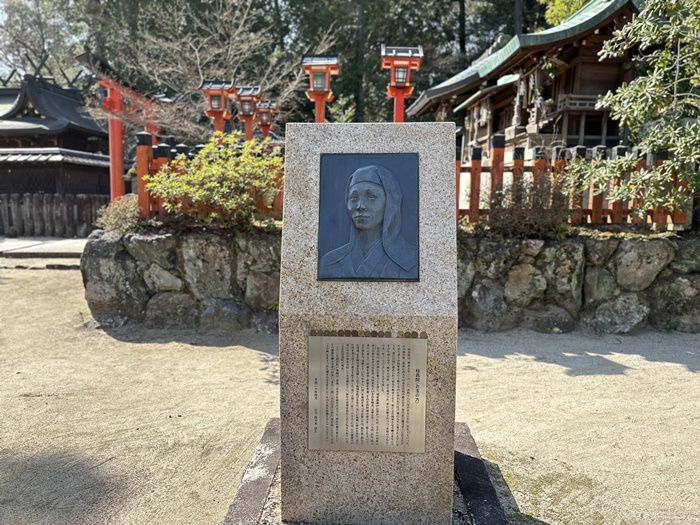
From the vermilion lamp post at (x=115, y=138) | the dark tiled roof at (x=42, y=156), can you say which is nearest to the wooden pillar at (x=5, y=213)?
the dark tiled roof at (x=42, y=156)

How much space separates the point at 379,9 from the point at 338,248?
20265 mm

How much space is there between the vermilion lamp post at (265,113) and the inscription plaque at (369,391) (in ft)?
32.3

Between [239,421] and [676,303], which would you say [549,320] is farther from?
[239,421]

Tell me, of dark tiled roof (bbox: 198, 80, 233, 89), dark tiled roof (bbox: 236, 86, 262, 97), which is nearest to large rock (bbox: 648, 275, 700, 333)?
dark tiled roof (bbox: 198, 80, 233, 89)

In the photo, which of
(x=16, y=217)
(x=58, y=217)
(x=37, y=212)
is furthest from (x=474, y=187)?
(x=16, y=217)

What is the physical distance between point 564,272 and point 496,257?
0.82m

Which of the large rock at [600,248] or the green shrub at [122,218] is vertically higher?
the green shrub at [122,218]

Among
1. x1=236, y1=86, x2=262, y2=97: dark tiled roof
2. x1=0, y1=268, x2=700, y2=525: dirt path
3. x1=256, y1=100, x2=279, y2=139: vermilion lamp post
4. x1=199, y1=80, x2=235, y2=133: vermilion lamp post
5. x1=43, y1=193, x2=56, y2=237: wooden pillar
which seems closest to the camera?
x1=0, y1=268, x2=700, y2=525: dirt path

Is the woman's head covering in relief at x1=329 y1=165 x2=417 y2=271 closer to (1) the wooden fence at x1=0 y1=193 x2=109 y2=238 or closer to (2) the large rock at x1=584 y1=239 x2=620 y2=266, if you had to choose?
(2) the large rock at x1=584 y1=239 x2=620 y2=266

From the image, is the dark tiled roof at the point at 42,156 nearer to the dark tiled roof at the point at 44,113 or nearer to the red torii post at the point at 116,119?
the dark tiled roof at the point at 44,113

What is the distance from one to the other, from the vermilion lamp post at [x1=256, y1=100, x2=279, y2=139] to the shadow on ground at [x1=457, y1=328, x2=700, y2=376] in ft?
25.7

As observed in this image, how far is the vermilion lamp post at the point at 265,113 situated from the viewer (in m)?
11.4

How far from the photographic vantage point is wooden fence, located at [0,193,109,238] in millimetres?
14148

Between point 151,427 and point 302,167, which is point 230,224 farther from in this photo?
point 302,167
